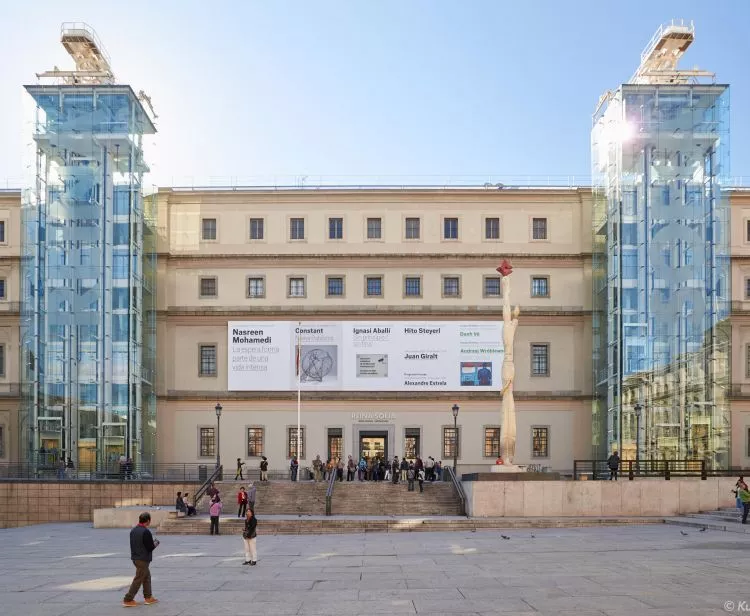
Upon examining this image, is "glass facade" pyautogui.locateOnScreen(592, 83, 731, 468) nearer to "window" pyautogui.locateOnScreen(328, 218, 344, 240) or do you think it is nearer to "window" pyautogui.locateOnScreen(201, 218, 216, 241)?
"window" pyautogui.locateOnScreen(328, 218, 344, 240)

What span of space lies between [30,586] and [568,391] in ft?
121

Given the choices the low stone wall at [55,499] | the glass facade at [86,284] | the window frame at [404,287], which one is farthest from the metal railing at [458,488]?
the glass facade at [86,284]

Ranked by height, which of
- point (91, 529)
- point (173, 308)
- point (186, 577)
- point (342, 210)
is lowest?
point (91, 529)

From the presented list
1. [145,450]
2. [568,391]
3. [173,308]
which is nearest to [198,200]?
[173,308]

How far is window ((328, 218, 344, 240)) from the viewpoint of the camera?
51059 mm

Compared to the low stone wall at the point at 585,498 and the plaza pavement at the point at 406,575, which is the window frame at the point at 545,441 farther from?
the plaza pavement at the point at 406,575

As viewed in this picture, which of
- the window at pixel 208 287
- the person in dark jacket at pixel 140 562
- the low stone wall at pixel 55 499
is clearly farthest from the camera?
the window at pixel 208 287


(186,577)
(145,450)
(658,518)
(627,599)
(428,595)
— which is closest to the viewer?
(627,599)

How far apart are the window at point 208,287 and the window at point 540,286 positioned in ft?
58.1

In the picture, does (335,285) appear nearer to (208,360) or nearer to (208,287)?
(208,287)

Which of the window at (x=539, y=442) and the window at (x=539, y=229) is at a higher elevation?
the window at (x=539, y=229)

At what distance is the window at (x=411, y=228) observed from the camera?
51.0 metres

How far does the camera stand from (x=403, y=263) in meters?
50.5

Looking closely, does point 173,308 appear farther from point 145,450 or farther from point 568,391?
point 568,391
